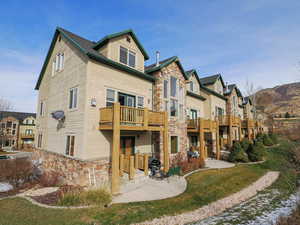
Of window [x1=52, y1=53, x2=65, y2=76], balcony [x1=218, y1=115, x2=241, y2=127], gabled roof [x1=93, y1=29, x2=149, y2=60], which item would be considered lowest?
balcony [x1=218, y1=115, x2=241, y2=127]

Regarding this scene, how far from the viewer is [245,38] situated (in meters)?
13.9

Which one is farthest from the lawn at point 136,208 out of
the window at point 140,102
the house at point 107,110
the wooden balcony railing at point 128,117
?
the window at point 140,102

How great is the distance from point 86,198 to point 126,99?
21.6 ft

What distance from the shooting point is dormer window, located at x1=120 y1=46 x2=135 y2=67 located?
1141 cm

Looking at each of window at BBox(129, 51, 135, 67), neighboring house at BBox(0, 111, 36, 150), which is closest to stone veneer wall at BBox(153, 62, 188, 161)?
window at BBox(129, 51, 135, 67)

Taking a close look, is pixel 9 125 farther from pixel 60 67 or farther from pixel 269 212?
pixel 269 212

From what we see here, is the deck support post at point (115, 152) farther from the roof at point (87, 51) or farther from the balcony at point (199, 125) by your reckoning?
the balcony at point (199, 125)

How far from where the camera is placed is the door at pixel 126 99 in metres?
10.9

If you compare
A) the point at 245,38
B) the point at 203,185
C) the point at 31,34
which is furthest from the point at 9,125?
the point at 245,38

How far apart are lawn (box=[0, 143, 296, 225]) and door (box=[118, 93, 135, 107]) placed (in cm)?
645

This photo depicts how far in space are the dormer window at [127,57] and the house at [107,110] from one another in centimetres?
4

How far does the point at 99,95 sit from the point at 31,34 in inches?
394

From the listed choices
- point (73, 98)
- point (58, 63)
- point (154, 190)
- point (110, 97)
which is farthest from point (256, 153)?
point (58, 63)

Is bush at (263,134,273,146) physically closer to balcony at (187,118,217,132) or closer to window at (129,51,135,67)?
balcony at (187,118,217,132)
